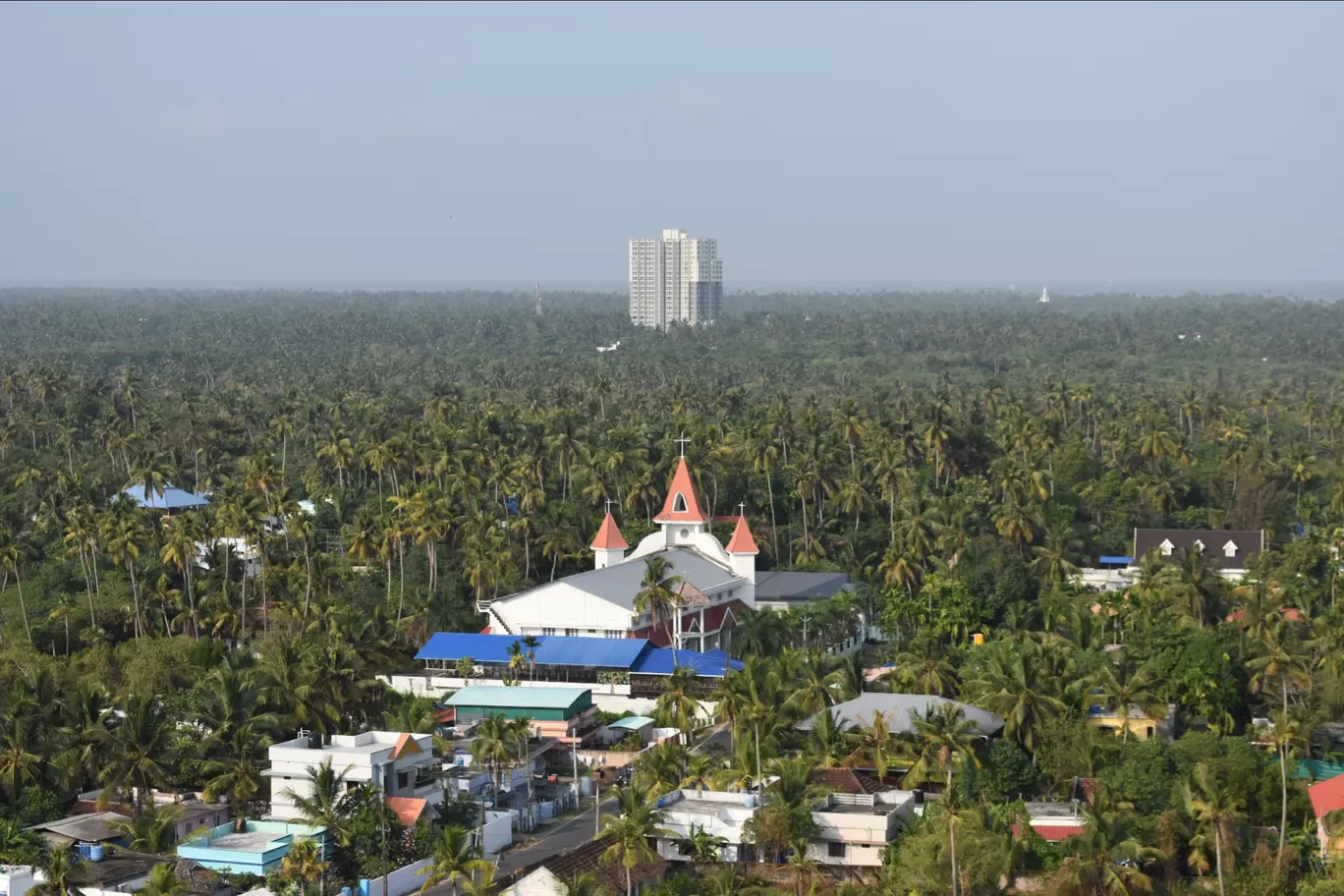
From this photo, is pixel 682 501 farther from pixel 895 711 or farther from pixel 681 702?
pixel 895 711

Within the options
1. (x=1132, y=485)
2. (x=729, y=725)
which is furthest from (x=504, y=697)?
(x=1132, y=485)

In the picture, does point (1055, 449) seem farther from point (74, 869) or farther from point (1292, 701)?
point (74, 869)

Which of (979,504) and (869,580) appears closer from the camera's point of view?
(869,580)

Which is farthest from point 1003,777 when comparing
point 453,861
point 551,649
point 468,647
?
point 468,647

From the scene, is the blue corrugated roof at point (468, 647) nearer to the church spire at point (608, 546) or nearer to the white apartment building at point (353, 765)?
the church spire at point (608, 546)

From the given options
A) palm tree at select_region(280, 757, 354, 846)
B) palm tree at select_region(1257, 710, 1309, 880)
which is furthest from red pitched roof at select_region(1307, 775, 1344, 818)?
palm tree at select_region(280, 757, 354, 846)

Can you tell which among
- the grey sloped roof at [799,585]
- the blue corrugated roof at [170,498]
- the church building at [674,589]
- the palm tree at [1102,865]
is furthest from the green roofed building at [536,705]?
the blue corrugated roof at [170,498]
